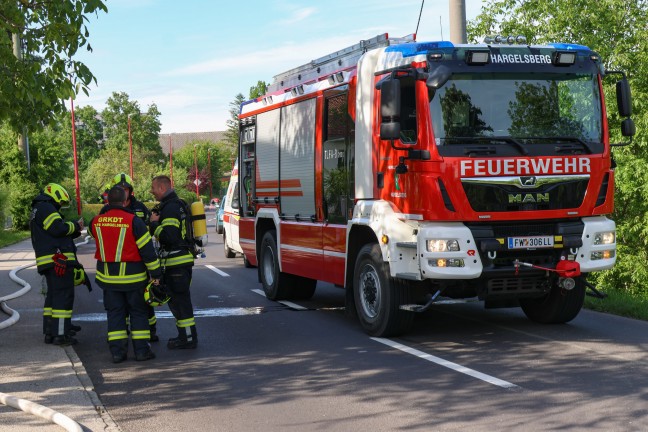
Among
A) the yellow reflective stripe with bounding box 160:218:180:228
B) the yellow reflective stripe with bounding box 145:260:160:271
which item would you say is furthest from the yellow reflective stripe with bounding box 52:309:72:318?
the yellow reflective stripe with bounding box 160:218:180:228

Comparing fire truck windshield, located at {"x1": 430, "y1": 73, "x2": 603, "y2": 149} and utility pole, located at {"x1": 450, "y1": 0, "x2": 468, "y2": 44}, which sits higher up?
utility pole, located at {"x1": 450, "y1": 0, "x2": 468, "y2": 44}

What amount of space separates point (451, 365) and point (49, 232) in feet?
14.7

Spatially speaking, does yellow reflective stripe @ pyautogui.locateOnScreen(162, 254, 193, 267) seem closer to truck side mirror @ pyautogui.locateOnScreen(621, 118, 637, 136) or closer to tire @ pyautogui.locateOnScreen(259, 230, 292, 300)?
tire @ pyautogui.locateOnScreen(259, 230, 292, 300)

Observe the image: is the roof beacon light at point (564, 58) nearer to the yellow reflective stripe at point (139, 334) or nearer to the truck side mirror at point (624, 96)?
the truck side mirror at point (624, 96)

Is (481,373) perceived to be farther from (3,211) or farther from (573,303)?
(3,211)

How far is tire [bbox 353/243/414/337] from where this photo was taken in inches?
358

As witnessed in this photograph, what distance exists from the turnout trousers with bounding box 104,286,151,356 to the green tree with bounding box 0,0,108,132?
8.01 feet

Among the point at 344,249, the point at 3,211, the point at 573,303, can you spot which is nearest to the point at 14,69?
the point at 344,249

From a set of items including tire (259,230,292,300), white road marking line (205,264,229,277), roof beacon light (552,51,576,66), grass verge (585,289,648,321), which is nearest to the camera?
roof beacon light (552,51,576,66)

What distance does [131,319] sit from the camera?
8688 mm

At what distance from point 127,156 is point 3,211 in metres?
52.1

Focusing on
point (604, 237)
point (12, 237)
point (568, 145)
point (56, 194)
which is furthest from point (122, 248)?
point (12, 237)

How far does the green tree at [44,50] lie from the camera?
31.1 ft

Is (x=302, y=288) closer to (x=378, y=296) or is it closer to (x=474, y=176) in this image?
(x=378, y=296)
